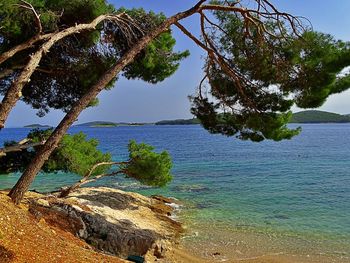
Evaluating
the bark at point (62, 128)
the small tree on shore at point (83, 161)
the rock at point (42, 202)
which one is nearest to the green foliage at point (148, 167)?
the small tree on shore at point (83, 161)

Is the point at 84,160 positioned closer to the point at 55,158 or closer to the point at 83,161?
the point at 83,161

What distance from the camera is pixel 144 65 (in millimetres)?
10789

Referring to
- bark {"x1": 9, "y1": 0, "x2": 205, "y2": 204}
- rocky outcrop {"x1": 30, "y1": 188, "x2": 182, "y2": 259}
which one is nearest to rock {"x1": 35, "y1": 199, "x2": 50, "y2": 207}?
rocky outcrop {"x1": 30, "y1": 188, "x2": 182, "y2": 259}

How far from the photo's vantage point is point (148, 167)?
11.7 meters

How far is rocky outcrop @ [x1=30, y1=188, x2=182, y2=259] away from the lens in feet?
28.5

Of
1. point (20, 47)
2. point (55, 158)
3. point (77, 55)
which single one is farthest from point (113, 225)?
point (20, 47)

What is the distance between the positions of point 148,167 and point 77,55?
12.8 ft

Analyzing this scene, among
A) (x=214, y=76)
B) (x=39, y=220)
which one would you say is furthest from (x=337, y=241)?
(x=39, y=220)

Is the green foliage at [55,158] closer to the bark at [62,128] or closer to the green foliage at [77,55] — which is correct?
the green foliage at [77,55]

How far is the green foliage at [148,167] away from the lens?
11.7 meters

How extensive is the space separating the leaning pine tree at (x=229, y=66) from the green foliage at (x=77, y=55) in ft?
0.09

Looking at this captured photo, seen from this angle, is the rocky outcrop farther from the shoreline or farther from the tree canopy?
the tree canopy

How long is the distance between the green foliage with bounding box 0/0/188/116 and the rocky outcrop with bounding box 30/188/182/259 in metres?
3.15

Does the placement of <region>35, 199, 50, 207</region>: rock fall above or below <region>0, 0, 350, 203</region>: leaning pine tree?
below
